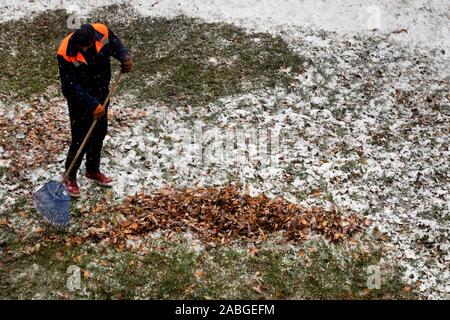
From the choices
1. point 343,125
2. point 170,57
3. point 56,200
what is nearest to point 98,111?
point 56,200

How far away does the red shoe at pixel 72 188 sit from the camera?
7148mm

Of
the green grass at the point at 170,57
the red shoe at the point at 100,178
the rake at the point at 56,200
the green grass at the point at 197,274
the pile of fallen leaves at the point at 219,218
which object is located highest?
the green grass at the point at 170,57

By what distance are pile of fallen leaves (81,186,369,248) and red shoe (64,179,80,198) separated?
1.59 ft

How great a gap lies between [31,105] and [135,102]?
1.99 m

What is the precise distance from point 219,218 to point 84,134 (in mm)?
2369

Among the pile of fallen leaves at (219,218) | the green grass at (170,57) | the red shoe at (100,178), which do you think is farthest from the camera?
the green grass at (170,57)

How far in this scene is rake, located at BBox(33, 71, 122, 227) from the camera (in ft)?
21.2

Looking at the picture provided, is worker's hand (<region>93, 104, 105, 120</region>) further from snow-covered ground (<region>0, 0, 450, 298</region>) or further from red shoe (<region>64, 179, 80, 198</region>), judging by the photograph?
snow-covered ground (<region>0, 0, 450, 298</region>)

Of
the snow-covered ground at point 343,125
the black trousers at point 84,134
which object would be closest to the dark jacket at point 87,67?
the black trousers at point 84,134

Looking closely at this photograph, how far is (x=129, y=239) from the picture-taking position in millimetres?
6691

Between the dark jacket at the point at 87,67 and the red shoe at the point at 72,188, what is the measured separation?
4.63 ft

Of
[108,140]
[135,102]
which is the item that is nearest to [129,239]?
[108,140]

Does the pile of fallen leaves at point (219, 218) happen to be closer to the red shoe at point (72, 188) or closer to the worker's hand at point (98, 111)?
the red shoe at point (72, 188)
